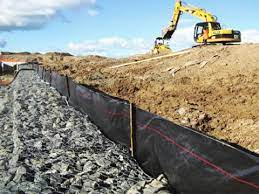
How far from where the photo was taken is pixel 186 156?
6.04m

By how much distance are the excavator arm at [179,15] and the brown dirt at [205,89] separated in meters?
3.90

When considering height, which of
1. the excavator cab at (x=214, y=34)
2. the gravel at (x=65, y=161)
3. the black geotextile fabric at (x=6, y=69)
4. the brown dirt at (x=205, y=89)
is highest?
the excavator cab at (x=214, y=34)

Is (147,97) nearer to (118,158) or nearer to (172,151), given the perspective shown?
(118,158)

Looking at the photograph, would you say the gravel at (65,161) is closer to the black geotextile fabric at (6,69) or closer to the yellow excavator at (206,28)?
the yellow excavator at (206,28)

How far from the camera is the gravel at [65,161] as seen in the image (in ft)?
22.5

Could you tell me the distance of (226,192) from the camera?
5.03m

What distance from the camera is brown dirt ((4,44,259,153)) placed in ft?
42.1

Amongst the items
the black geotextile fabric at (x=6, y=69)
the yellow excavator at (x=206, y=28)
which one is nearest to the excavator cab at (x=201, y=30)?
the yellow excavator at (x=206, y=28)

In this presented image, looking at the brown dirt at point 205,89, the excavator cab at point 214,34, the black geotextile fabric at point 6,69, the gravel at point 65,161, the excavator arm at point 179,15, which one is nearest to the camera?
the gravel at point 65,161

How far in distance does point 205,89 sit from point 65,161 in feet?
37.1

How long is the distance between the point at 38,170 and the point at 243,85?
1193cm

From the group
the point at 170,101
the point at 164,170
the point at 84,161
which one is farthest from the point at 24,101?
the point at 164,170

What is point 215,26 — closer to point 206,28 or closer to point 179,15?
point 206,28

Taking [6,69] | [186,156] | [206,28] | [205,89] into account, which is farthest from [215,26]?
[6,69]
